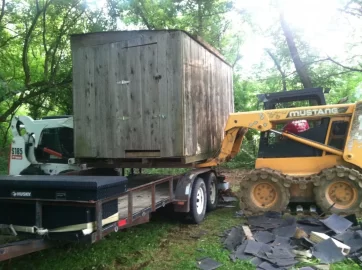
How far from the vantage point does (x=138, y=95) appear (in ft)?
22.2

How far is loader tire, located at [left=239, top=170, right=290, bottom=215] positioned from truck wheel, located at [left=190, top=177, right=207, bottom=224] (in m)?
0.80

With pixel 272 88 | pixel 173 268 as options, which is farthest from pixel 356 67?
pixel 173 268

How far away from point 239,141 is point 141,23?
10.8m

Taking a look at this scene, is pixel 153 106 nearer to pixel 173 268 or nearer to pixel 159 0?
pixel 173 268

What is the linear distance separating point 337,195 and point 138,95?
4329 mm

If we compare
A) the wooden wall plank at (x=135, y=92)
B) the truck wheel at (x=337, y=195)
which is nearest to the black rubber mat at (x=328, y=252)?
the truck wheel at (x=337, y=195)

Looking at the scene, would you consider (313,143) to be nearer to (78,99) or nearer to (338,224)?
(338,224)

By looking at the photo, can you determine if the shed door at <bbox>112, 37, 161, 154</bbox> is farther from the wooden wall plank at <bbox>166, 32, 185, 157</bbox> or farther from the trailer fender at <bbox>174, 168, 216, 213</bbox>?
the trailer fender at <bbox>174, 168, 216, 213</bbox>

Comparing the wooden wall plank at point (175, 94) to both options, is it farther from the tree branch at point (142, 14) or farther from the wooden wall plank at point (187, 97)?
the tree branch at point (142, 14)

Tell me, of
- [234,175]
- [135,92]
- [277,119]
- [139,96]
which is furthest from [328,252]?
[234,175]

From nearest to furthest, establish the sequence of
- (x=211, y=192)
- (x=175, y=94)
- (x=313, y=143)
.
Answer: (x=175, y=94) → (x=313, y=143) → (x=211, y=192)

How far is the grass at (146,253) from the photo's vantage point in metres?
4.97

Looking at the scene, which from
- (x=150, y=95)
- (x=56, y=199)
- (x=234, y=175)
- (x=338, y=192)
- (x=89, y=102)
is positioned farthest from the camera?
(x=234, y=175)

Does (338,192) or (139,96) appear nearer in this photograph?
(139,96)
